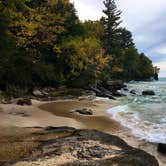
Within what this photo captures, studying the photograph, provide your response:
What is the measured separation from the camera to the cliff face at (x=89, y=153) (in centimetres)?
629

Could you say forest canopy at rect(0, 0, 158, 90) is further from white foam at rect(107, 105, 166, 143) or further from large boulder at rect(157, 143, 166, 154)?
large boulder at rect(157, 143, 166, 154)

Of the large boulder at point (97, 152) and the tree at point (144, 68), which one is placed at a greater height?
the tree at point (144, 68)

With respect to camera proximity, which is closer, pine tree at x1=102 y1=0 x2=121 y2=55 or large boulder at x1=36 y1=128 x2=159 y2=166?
large boulder at x1=36 y1=128 x2=159 y2=166

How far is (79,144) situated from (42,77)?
65.5 ft

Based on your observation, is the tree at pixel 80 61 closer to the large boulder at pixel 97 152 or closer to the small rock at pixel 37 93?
the small rock at pixel 37 93

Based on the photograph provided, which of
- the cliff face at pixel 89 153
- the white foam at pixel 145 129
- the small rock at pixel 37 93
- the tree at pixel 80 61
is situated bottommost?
the white foam at pixel 145 129

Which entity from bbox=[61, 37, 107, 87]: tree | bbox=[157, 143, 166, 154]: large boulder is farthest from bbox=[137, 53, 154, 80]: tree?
bbox=[157, 143, 166, 154]: large boulder

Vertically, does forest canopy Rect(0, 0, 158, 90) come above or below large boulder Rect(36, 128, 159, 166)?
above

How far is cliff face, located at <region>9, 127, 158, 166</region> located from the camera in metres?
6.29

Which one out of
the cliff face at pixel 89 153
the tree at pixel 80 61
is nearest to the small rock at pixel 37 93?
the tree at pixel 80 61

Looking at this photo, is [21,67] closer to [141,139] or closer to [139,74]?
[141,139]

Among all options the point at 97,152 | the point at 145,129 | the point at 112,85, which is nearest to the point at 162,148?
the point at 97,152

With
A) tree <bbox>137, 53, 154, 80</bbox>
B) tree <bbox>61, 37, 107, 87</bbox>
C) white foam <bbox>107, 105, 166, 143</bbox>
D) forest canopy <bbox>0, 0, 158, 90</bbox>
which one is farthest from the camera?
tree <bbox>137, 53, 154, 80</bbox>

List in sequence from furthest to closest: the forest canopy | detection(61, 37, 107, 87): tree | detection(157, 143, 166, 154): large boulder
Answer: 1. detection(61, 37, 107, 87): tree
2. the forest canopy
3. detection(157, 143, 166, 154): large boulder
